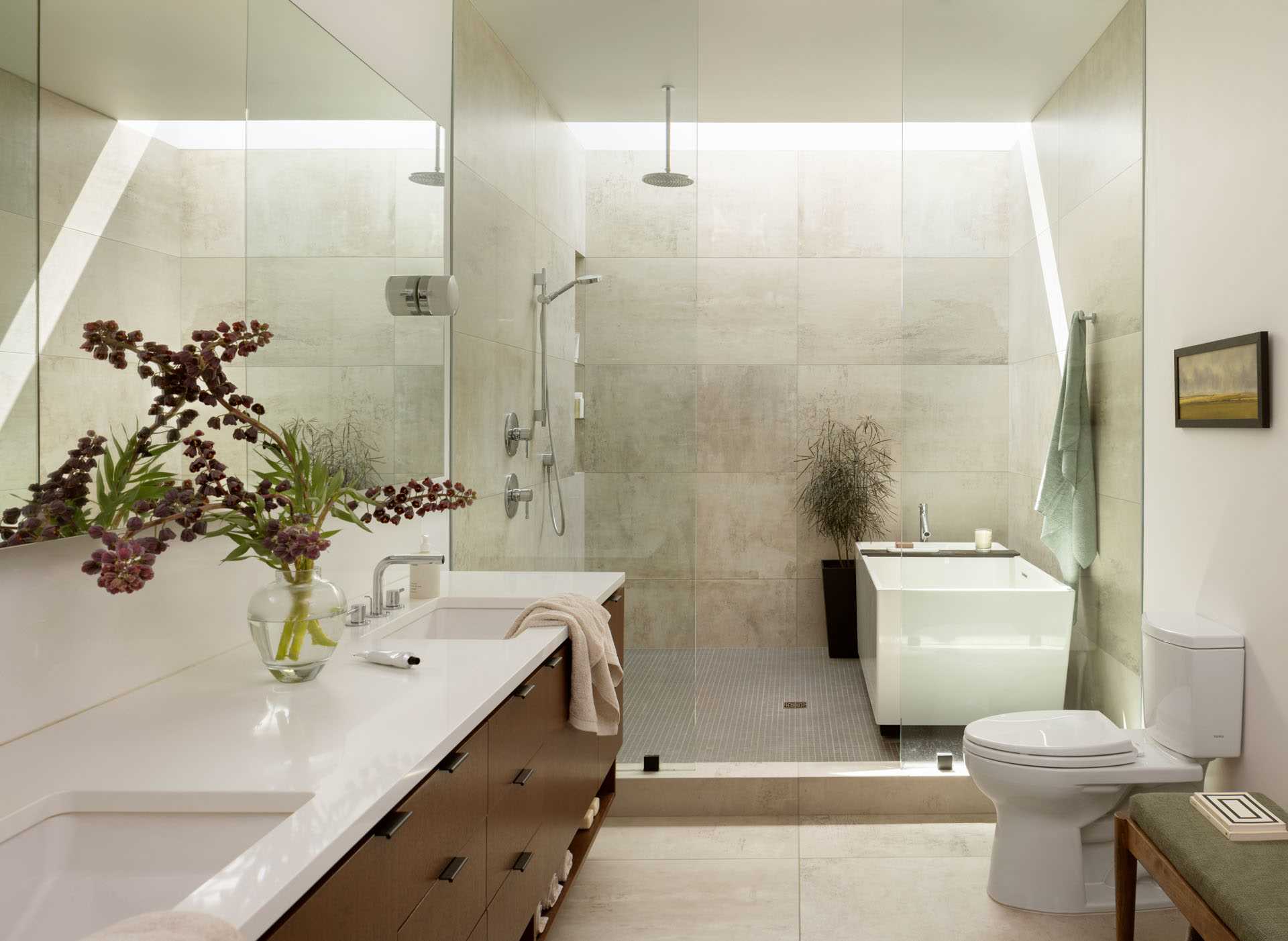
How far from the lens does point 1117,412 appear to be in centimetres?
333

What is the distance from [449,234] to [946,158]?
1.84 meters

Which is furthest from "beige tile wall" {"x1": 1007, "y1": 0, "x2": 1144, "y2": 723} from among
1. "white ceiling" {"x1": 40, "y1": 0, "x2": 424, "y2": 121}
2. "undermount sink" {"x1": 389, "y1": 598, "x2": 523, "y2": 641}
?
"white ceiling" {"x1": 40, "y1": 0, "x2": 424, "y2": 121}

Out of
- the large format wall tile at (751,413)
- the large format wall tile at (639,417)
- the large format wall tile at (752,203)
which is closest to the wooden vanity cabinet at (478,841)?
the large format wall tile at (639,417)

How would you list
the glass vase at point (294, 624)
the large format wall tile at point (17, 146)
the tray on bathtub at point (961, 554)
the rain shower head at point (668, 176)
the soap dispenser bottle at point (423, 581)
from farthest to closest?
the tray on bathtub at point (961, 554) < the rain shower head at point (668, 176) < the soap dispenser bottle at point (423, 581) < the glass vase at point (294, 624) < the large format wall tile at point (17, 146)

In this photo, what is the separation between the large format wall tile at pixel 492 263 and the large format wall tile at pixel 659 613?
0.95 meters

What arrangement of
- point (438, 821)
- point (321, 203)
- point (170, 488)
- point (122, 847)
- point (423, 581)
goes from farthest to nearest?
point (423, 581) < point (321, 203) < point (170, 488) < point (438, 821) < point (122, 847)

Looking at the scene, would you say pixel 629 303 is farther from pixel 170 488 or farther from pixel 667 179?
pixel 170 488

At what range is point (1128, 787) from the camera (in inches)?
107

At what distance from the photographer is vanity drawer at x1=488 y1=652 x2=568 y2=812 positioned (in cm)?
170

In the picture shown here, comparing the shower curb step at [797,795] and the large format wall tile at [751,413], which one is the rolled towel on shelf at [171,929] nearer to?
the shower curb step at [797,795]

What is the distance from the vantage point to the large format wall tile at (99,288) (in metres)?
1.36

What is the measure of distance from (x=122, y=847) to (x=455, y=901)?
536 mm

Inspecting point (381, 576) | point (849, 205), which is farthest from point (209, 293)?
point (849, 205)

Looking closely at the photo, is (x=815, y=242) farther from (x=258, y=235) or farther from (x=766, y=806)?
(x=258, y=235)
